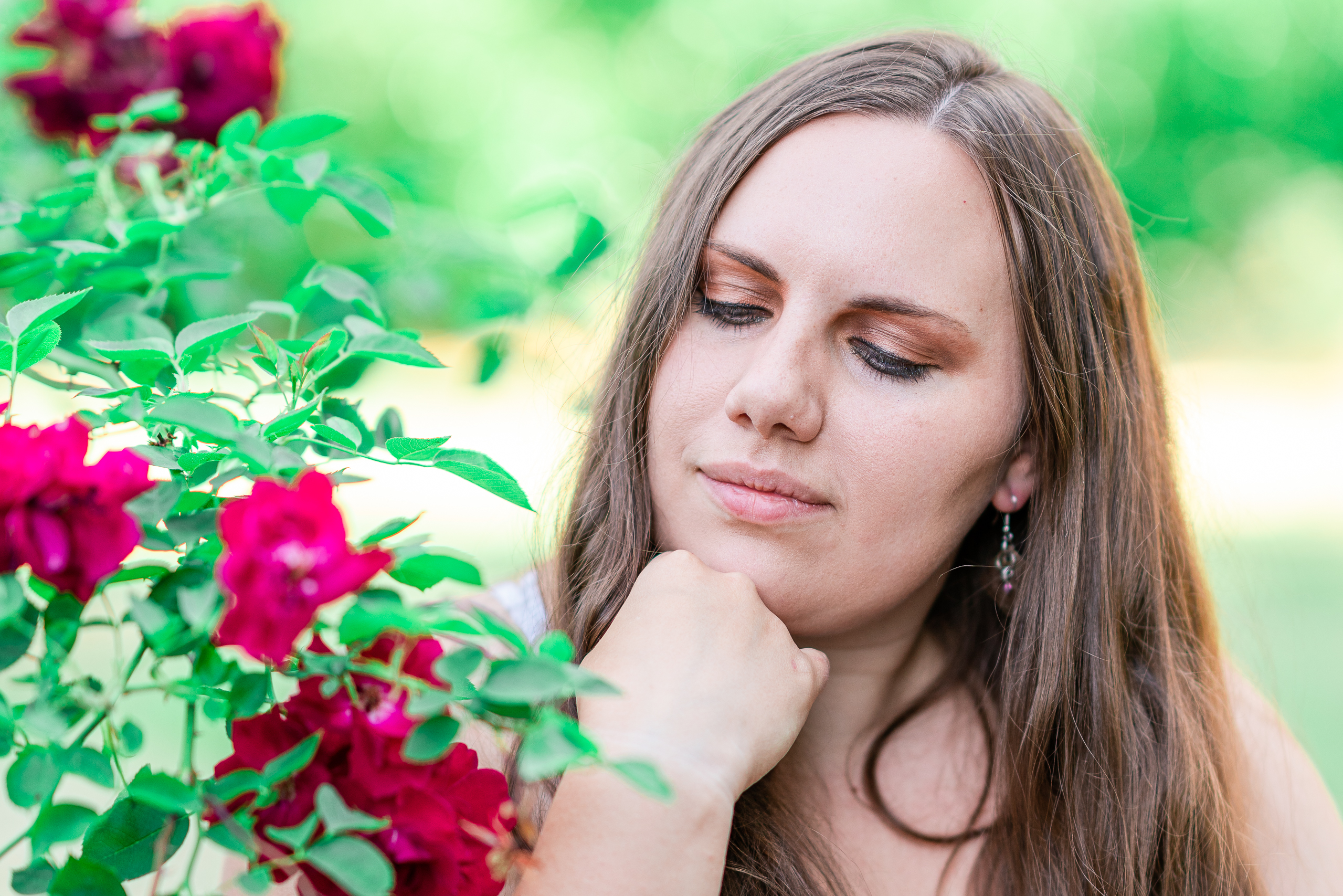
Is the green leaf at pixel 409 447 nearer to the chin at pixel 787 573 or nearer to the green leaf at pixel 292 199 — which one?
the green leaf at pixel 292 199

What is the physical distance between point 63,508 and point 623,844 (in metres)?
0.48

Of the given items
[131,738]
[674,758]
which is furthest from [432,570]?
[674,758]

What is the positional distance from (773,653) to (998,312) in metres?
0.49

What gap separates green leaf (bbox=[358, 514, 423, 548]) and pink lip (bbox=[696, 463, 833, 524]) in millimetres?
526

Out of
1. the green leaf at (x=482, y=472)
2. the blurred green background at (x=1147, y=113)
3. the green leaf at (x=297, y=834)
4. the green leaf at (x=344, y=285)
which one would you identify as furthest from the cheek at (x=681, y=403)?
the blurred green background at (x=1147, y=113)

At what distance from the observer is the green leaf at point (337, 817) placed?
19.7 inches

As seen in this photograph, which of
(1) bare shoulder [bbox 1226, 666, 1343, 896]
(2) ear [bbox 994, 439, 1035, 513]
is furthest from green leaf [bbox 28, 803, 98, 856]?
(1) bare shoulder [bbox 1226, 666, 1343, 896]

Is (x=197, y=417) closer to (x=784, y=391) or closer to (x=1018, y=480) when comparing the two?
(x=784, y=391)

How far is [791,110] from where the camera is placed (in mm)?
1190

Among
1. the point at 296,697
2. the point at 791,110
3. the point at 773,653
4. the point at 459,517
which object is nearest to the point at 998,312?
the point at 791,110

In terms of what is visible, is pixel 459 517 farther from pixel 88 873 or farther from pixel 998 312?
pixel 88 873

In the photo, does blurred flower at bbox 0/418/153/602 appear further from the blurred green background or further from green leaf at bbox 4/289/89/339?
the blurred green background

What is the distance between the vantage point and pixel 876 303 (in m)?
1.05

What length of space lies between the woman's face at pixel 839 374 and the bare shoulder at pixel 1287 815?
674 mm
